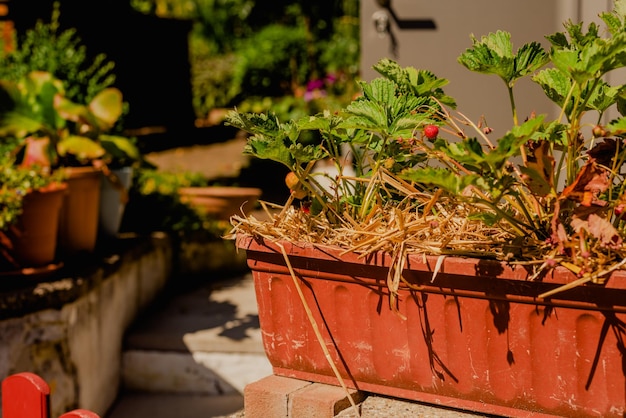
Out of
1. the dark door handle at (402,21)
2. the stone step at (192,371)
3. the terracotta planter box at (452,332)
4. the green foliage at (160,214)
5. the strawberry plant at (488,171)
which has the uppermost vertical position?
the dark door handle at (402,21)

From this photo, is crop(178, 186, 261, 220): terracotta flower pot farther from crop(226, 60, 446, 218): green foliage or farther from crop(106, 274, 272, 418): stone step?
crop(226, 60, 446, 218): green foliage

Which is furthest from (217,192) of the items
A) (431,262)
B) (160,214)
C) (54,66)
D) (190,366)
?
(431,262)

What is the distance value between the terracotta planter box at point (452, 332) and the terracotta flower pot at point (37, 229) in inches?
66.4

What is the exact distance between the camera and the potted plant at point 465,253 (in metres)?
0.99

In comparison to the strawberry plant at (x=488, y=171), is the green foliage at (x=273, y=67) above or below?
above

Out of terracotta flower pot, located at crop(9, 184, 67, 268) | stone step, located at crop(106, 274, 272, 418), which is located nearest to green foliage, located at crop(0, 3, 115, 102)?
terracotta flower pot, located at crop(9, 184, 67, 268)

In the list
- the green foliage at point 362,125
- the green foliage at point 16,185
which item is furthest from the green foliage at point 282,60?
the green foliage at point 362,125

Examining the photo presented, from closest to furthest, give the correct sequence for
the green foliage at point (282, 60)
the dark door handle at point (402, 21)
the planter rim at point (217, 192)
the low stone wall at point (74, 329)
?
the low stone wall at point (74, 329) < the dark door handle at point (402, 21) < the planter rim at point (217, 192) < the green foliage at point (282, 60)

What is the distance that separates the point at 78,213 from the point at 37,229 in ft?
1.03

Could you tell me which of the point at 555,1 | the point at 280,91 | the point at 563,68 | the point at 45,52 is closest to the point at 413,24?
the point at 555,1

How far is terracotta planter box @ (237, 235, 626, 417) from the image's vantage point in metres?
1.01

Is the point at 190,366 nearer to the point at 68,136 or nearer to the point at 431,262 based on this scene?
the point at 68,136

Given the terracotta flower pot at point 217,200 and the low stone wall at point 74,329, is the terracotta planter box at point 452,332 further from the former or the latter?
the terracotta flower pot at point 217,200

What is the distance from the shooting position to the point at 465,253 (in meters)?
1.08
